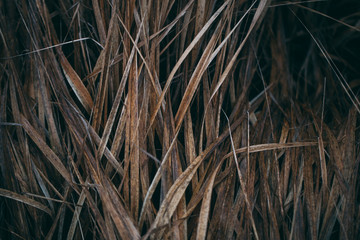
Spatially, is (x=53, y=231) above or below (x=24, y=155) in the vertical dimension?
below

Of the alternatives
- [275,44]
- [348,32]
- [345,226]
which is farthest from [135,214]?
[348,32]

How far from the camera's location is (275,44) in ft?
2.51

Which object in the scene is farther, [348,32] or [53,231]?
[348,32]

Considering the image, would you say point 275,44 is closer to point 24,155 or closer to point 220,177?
point 220,177

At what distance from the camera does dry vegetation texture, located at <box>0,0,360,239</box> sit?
21.1 inches

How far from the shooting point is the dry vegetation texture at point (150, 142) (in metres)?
0.54

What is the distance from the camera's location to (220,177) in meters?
0.57

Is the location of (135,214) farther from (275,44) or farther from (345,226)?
(275,44)

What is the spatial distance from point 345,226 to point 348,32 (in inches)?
22.1

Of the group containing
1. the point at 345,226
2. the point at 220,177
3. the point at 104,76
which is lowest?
the point at 345,226

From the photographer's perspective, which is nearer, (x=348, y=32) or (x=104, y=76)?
(x=104, y=76)

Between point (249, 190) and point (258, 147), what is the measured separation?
10cm

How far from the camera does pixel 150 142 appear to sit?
1.89 ft

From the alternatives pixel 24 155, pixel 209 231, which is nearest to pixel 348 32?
pixel 209 231
